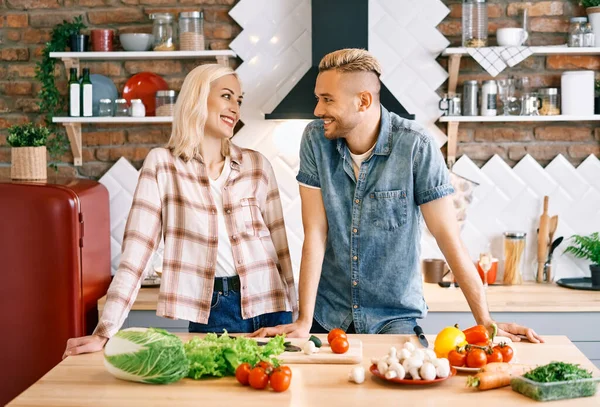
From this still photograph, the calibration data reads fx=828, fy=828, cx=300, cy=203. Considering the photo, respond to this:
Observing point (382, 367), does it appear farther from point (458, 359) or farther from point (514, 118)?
point (514, 118)

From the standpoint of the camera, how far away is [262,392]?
2.21 meters

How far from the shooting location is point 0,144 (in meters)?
4.69

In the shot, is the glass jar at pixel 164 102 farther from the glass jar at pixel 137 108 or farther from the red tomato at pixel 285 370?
the red tomato at pixel 285 370

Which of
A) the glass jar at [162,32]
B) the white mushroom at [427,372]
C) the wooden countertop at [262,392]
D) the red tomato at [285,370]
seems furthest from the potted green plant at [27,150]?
the white mushroom at [427,372]

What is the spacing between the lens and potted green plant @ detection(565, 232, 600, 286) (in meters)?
4.23

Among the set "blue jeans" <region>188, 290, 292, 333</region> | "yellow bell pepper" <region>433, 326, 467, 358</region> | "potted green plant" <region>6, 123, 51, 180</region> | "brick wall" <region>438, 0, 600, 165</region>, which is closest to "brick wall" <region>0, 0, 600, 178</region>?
"brick wall" <region>438, 0, 600, 165</region>

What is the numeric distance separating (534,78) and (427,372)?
2.72 meters

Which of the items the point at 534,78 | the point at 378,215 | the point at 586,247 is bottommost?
→ the point at 586,247

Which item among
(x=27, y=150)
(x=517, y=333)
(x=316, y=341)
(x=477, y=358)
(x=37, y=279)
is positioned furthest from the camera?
(x=27, y=150)

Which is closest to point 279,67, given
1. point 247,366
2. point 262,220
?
point 262,220

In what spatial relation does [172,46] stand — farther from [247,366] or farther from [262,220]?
[247,366]

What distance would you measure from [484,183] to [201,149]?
201 cm

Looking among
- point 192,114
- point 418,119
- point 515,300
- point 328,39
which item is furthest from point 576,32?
point 192,114

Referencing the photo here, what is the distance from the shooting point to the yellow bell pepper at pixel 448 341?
242cm
